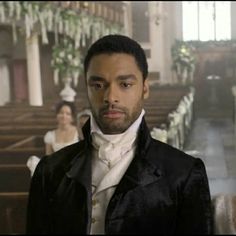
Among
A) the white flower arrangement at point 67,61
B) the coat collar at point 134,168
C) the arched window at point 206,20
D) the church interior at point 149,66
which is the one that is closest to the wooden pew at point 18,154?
the church interior at point 149,66

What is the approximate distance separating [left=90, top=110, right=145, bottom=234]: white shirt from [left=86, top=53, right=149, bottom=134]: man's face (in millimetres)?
19

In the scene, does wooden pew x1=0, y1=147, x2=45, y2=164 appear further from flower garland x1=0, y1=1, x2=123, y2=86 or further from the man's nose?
the man's nose

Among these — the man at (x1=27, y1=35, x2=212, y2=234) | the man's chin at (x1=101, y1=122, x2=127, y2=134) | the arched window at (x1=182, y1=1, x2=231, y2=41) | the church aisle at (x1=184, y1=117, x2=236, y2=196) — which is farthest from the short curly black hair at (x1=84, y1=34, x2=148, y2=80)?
the arched window at (x1=182, y1=1, x2=231, y2=41)

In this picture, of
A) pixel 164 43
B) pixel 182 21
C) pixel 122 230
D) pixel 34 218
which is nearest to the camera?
pixel 122 230

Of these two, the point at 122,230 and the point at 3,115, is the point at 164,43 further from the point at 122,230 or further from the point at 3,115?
the point at 122,230

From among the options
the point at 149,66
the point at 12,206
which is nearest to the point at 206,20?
the point at 149,66

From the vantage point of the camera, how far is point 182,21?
84.5 inches

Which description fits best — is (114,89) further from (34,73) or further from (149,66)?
(34,73)

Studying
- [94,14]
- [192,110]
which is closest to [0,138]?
[94,14]

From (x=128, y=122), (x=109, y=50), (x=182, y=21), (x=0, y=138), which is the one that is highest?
(x=182, y=21)

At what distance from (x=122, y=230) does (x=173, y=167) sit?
156mm

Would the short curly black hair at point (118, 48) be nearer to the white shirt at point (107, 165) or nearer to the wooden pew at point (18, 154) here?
the white shirt at point (107, 165)

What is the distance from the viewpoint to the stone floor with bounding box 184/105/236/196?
198 cm

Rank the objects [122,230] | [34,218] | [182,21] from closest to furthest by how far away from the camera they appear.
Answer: [122,230]
[34,218]
[182,21]
